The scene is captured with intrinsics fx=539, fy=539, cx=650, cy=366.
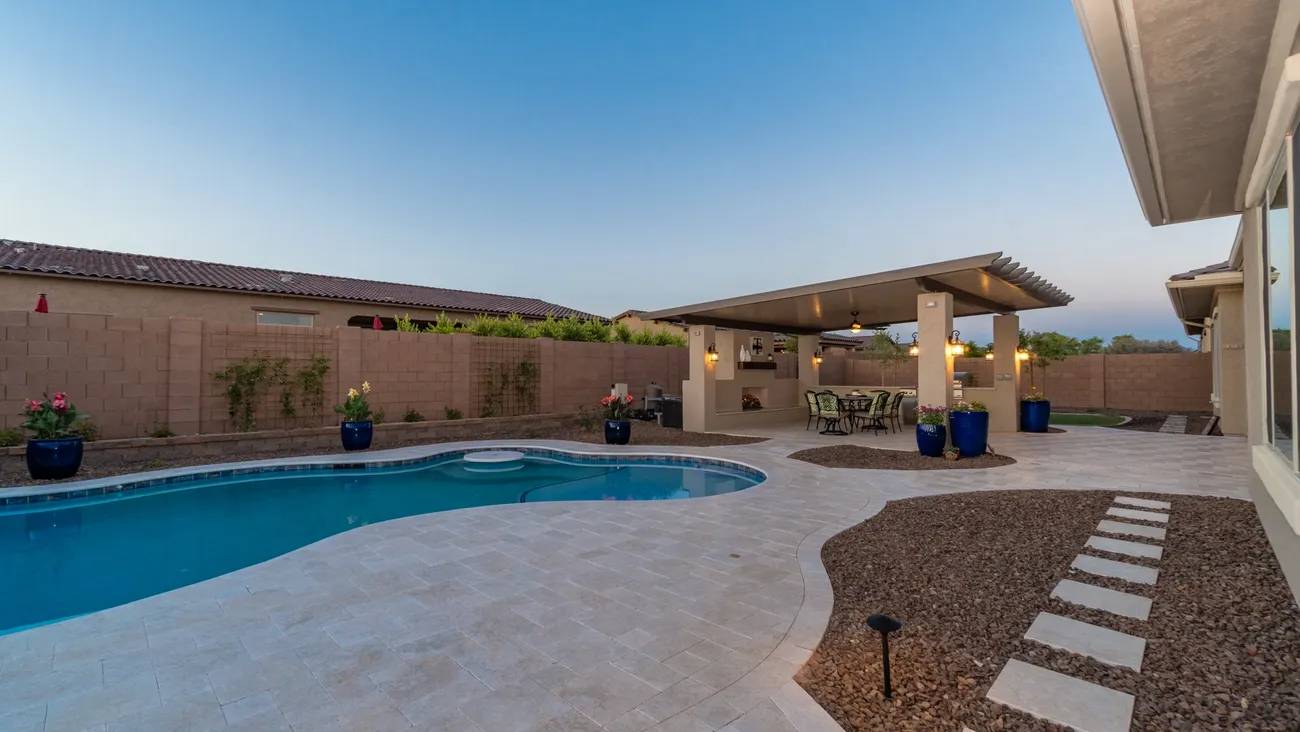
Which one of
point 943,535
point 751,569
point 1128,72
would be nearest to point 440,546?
point 751,569

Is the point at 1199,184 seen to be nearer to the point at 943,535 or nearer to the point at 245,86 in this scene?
the point at 943,535

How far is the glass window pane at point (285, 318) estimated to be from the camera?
14477 mm

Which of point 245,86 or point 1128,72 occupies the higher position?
point 245,86

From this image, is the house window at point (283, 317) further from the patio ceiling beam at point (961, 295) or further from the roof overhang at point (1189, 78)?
the roof overhang at point (1189, 78)

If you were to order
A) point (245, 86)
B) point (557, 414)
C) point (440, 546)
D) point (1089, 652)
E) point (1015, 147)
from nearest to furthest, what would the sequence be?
point (1089, 652) → point (440, 546) → point (245, 86) → point (1015, 147) → point (557, 414)

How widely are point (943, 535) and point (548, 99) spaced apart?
12496 mm

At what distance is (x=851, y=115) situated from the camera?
12.5 meters

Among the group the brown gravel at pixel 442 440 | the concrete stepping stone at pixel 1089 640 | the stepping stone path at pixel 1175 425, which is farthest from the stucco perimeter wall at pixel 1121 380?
the concrete stepping stone at pixel 1089 640

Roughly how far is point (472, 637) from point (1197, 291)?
15.6 metres

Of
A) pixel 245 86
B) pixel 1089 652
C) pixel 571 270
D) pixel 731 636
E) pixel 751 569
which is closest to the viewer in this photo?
pixel 1089 652

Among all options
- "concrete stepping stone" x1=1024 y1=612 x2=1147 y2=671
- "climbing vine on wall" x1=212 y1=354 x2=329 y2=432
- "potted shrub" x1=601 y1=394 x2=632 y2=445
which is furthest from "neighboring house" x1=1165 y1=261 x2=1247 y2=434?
"climbing vine on wall" x1=212 y1=354 x2=329 y2=432

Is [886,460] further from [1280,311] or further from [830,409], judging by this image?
[1280,311]

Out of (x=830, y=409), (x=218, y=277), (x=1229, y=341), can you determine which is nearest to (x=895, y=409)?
(x=830, y=409)

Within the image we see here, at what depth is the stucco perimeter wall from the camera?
15.2 m
